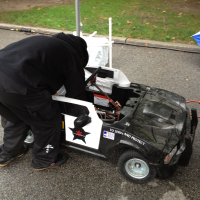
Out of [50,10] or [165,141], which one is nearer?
[165,141]

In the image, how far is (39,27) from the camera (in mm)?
7215

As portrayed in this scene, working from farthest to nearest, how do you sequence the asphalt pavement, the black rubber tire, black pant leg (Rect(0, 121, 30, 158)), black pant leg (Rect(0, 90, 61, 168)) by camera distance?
black pant leg (Rect(0, 121, 30, 158)), the asphalt pavement, the black rubber tire, black pant leg (Rect(0, 90, 61, 168))

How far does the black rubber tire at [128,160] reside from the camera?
2.30 meters

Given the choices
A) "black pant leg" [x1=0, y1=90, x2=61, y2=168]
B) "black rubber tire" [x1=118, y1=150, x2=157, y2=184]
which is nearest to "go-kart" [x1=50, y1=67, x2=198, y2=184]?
"black rubber tire" [x1=118, y1=150, x2=157, y2=184]

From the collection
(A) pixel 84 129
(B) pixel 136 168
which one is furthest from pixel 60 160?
(B) pixel 136 168

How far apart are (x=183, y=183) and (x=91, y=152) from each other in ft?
4.00

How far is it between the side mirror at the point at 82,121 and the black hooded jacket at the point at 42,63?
1.14 ft

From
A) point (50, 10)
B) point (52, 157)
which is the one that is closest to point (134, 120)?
point (52, 157)

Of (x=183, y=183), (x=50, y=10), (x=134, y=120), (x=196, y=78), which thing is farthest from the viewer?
(x=50, y=10)

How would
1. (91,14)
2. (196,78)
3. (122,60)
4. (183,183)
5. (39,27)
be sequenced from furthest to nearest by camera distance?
(91,14) < (39,27) < (122,60) < (196,78) < (183,183)

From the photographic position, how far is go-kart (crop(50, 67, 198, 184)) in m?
2.20

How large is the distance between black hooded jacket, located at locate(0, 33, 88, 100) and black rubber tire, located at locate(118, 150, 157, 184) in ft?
3.23

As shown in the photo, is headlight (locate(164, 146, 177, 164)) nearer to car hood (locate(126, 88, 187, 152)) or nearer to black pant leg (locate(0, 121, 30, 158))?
car hood (locate(126, 88, 187, 152))

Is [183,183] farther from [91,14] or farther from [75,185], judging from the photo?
[91,14]
